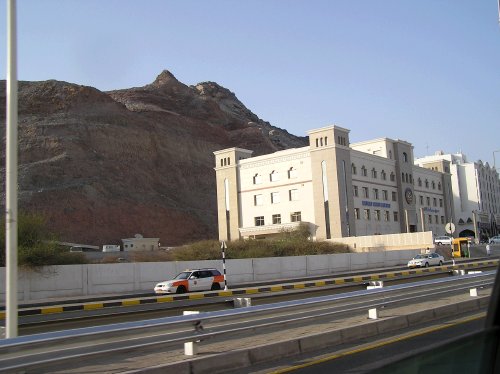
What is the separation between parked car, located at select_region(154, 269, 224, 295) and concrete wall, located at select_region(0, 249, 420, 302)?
359cm

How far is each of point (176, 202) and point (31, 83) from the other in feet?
130

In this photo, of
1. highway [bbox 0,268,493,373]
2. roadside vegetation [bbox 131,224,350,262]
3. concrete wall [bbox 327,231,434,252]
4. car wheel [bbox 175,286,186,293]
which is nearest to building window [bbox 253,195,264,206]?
concrete wall [bbox 327,231,434,252]

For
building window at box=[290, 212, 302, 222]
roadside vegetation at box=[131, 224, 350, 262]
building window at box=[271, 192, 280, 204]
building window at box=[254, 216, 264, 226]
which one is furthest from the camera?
building window at box=[254, 216, 264, 226]

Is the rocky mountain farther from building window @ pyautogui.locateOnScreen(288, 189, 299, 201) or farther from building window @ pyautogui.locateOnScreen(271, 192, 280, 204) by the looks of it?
building window @ pyautogui.locateOnScreen(288, 189, 299, 201)

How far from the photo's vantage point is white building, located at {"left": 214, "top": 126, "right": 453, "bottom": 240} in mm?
72188

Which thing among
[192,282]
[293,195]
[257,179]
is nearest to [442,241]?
[293,195]

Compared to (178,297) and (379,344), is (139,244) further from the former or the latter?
(379,344)

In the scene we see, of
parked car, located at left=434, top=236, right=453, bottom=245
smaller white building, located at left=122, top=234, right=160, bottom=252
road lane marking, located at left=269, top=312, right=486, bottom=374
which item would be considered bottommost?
road lane marking, located at left=269, top=312, right=486, bottom=374

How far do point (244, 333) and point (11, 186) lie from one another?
455 cm

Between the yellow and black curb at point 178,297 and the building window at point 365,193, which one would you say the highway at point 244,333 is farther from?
the building window at point 365,193

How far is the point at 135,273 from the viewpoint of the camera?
33.7m

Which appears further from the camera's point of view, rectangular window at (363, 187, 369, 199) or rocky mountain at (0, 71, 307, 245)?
rocky mountain at (0, 71, 307, 245)

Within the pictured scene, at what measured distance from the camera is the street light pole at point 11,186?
8.77 m

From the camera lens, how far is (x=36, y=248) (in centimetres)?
3150
